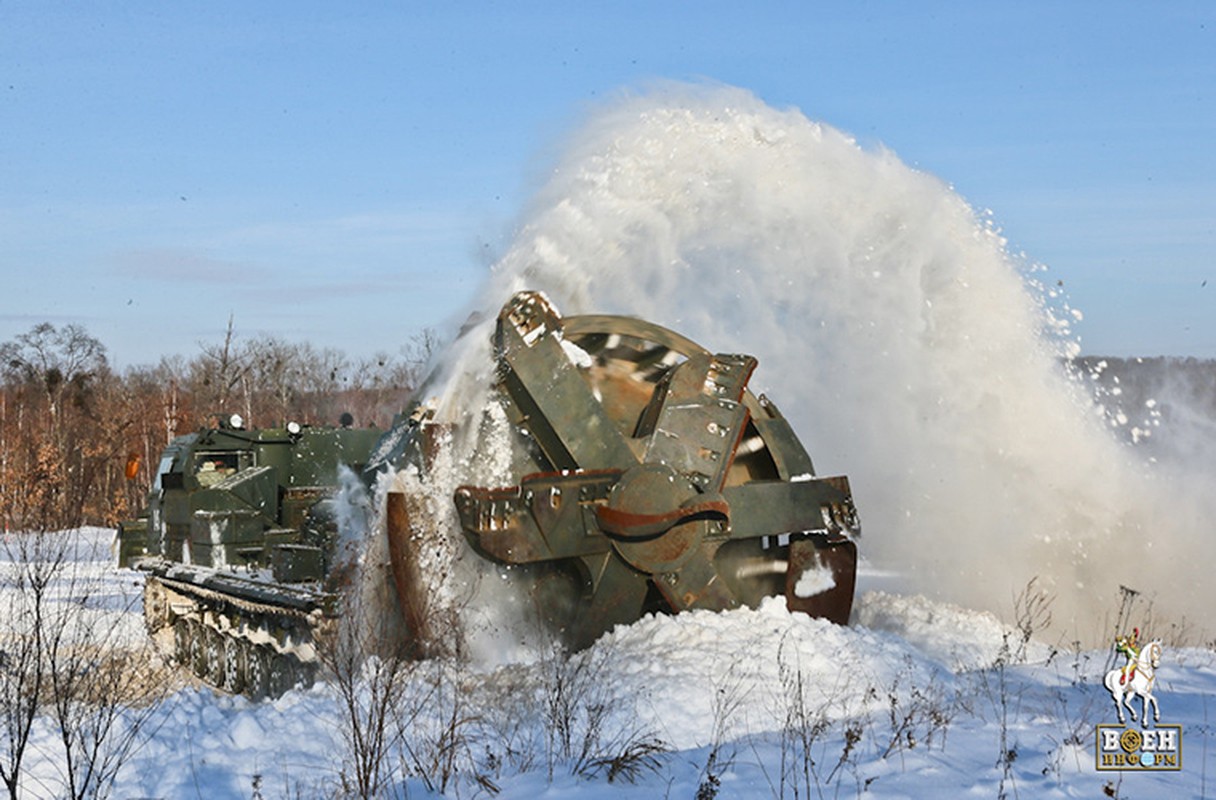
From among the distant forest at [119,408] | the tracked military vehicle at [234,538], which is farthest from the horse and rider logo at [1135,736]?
the distant forest at [119,408]

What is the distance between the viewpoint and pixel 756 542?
9094 millimetres

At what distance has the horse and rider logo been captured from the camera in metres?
6.13

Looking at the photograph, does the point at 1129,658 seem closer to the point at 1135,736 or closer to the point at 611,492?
the point at 1135,736

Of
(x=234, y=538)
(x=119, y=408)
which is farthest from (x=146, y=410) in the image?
(x=234, y=538)

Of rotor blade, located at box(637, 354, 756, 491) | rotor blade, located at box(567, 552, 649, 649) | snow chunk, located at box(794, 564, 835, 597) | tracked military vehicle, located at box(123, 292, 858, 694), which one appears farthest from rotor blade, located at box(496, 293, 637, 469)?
snow chunk, located at box(794, 564, 835, 597)

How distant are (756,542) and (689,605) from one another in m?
0.82

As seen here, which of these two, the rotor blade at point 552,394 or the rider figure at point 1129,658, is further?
the rotor blade at point 552,394

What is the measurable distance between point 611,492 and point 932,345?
5940 millimetres

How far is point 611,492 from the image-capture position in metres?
8.16

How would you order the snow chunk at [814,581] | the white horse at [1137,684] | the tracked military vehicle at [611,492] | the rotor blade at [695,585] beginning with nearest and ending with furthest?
the white horse at [1137,684] → the tracked military vehicle at [611,492] → the rotor blade at [695,585] → the snow chunk at [814,581]

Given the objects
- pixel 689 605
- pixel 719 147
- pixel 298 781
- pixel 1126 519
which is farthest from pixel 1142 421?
pixel 298 781

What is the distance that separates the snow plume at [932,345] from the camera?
1101cm

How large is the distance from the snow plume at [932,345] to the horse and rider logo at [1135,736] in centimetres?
528

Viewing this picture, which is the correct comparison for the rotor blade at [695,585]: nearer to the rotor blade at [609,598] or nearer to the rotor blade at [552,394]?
the rotor blade at [609,598]
